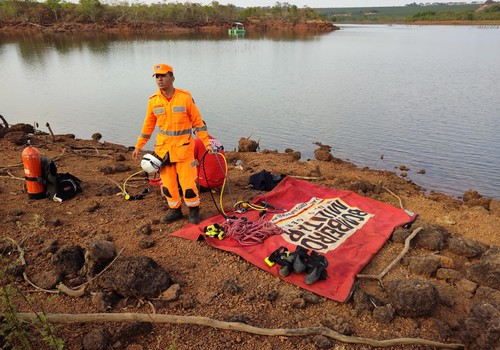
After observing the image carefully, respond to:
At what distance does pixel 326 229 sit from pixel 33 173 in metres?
4.75

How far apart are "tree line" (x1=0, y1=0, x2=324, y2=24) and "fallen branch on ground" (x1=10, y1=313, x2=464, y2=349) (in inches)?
2932

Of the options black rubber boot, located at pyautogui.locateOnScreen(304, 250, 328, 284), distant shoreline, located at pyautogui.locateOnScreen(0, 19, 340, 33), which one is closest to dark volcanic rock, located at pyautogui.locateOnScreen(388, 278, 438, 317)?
black rubber boot, located at pyautogui.locateOnScreen(304, 250, 328, 284)

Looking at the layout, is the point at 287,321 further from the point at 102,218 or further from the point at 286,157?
the point at 286,157

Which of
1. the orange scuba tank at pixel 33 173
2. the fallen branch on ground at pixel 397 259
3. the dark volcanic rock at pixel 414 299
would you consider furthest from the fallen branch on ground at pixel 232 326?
the orange scuba tank at pixel 33 173

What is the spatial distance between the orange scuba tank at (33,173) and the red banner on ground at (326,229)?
2669 millimetres

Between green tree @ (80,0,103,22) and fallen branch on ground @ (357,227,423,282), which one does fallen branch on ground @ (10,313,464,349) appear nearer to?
fallen branch on ground @ (357,227,423,282)

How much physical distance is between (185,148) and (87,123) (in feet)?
31.2

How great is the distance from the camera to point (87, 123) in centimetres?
1305

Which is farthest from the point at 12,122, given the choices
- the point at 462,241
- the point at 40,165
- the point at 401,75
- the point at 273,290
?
the point at 401,75

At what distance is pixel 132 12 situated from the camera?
244ft

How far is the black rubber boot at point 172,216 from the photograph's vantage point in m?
5.37

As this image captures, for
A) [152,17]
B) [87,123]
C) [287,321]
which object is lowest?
[287,321]

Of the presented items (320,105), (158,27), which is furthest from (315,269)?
(158,27)

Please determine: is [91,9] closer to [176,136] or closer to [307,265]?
[176,136]
